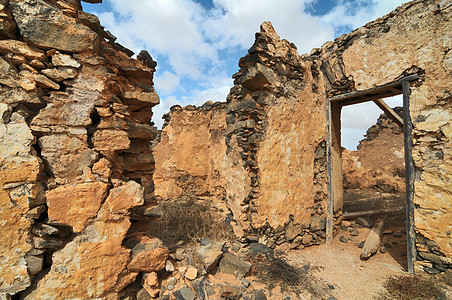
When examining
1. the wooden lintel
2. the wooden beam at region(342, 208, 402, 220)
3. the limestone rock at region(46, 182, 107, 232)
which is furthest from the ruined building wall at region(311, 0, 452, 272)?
the limestone rock at region(46, 182, 107, 232)

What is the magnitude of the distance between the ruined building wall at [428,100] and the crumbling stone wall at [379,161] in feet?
19.5

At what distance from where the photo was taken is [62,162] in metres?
1.87

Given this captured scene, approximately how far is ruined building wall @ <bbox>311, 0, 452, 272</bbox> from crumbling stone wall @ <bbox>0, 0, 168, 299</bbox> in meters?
3.72

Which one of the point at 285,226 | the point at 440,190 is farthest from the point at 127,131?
the point at 440,190

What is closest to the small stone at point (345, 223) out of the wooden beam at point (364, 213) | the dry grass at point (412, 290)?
the wooden beam at point (364, 213)

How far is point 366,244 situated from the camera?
4.02 meters

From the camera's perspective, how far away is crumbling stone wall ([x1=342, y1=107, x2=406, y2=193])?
27.3ft

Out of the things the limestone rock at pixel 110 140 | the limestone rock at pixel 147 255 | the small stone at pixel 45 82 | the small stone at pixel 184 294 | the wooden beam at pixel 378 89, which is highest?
the wooden beam at pixel 378 89

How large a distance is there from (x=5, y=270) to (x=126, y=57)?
2.15 metres

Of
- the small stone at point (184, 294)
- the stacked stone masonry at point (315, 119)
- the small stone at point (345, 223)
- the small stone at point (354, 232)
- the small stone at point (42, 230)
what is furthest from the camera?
the small stone at point (345, 223)

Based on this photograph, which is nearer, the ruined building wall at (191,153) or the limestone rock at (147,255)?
the limestone rock at (147,255)

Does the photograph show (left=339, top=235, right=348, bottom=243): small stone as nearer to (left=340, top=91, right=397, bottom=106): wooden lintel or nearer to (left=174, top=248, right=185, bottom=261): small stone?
(left=340, top=91, right=397, bottom=106): wooden lintel

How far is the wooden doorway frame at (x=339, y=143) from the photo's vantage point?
3.36 meters

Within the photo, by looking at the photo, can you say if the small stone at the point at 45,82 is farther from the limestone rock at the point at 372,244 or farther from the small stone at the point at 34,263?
the limestone rock at the point at 372,244
